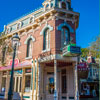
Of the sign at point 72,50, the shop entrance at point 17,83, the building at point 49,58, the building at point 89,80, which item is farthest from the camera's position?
the building at point 89,80

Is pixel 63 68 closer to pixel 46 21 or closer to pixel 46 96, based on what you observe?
pixel 46 96

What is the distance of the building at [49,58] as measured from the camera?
1207cm

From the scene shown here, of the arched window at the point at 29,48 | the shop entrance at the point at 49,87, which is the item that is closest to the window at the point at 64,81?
the shop entrance at the point at 49,87

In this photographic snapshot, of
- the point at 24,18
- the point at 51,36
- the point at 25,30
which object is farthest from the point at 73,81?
the point at 24,18

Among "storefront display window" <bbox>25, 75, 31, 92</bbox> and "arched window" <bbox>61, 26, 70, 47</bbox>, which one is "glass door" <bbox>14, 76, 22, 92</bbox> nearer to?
"storefront display window" <bbox>25, 75, 31, 92</bbox>

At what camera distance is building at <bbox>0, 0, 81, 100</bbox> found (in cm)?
1207

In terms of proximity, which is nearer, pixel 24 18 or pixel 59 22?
pixel 59 22

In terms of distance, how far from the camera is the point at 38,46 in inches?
537

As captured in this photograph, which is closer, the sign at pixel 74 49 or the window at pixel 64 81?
the sign at pixel 74 49

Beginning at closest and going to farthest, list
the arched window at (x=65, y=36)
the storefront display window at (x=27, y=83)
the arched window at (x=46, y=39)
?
1. the arched window at (x=65, y=36)
2. the arched window at (x=46, y=39)
3. the storefront display window at (x=27, y=83)

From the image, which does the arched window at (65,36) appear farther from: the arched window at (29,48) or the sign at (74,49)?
the arched window at (29,48)

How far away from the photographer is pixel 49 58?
39.1ft

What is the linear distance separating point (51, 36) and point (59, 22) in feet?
5.12

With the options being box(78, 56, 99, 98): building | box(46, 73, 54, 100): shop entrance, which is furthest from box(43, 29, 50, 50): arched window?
box(78, 56, 99, 98): building
